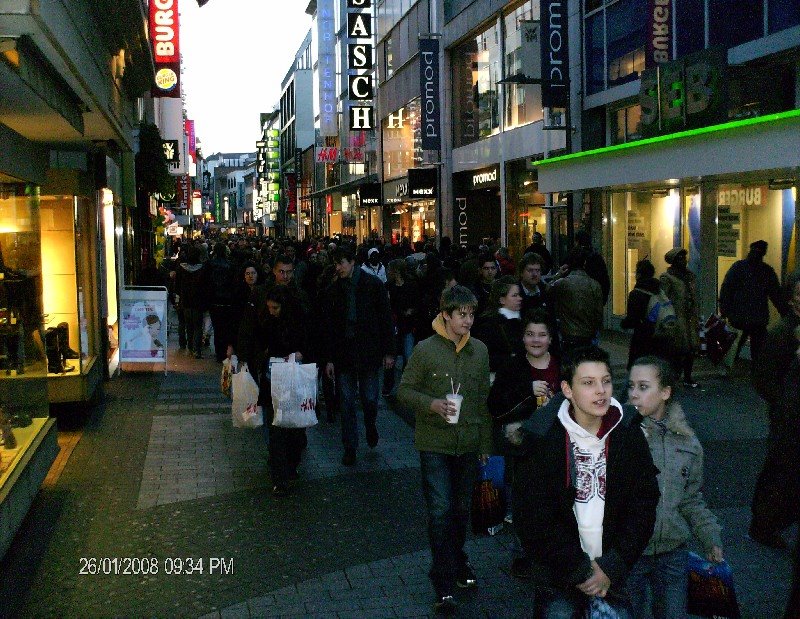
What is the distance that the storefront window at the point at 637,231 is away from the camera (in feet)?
58.8

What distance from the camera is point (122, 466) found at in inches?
375

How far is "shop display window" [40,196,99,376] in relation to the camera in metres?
11.6

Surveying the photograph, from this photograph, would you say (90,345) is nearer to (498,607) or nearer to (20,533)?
(20,533)

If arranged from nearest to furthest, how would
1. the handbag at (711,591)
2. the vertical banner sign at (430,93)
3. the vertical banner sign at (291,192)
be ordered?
the handbag at (711,591) → the vertical banner sign at (430,93) → the vertical banner sign at (291,192)

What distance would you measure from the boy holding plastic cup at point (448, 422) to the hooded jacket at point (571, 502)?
1.89 m

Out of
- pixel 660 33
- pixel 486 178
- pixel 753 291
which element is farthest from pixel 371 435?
pixel 486 178

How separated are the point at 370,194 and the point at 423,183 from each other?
9252 millimetres

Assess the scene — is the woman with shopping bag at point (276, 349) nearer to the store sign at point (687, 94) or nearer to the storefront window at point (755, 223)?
the storefront window at point (755, 223)

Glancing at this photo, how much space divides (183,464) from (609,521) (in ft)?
20.7

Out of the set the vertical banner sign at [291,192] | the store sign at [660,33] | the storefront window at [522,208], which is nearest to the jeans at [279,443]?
the store sign at [660,33]

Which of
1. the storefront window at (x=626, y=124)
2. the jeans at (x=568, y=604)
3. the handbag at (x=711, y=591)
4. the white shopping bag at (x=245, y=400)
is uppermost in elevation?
the storefront window at (x=626, y=124)

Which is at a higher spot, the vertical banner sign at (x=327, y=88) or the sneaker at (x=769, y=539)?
the vertical banner sign at (x=327, y=88)

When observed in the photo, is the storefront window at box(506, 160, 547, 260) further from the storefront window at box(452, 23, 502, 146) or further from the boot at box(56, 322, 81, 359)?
the boot at box(56, 322, 81, 359)
